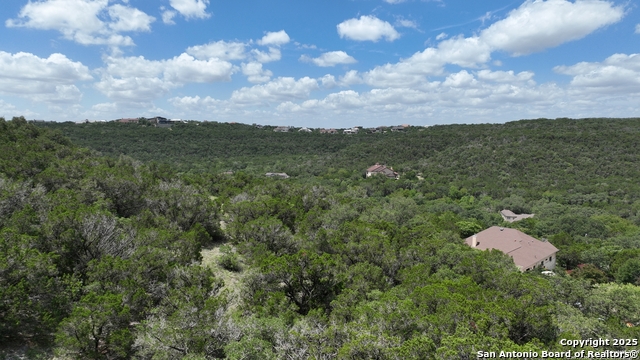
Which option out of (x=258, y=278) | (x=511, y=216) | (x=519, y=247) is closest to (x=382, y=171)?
(x=511, y=216)

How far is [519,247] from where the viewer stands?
34.9 m

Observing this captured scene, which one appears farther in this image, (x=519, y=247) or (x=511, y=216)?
(x=511, y=216)

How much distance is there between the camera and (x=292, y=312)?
13367mm

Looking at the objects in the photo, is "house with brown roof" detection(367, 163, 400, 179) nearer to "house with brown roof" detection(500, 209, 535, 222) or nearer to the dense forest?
"house with brown roof" detection(500, 209, 535, 222)

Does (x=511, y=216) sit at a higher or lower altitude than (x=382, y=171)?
lower

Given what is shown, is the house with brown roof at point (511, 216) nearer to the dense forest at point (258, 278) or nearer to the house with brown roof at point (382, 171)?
the dense forest at point (258, 278)

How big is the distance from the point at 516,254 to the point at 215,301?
1251 inches

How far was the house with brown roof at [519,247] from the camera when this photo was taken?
1297 inches

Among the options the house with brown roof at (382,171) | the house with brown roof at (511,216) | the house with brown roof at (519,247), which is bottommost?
the house with brown roof at (511,216)

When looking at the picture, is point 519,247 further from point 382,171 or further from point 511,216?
point 382,171

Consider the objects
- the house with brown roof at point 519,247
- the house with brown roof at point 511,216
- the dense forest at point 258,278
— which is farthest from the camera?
the house with brown roof at point 511,216

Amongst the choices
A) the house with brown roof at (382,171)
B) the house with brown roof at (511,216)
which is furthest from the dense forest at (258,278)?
the house with brown roof at (382,171)

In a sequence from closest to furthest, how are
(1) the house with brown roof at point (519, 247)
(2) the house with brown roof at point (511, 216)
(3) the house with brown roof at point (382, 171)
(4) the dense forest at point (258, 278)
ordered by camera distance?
(4) the dense forest at point (258, 278)
(1) the house with brown roof at point (519, 247)
(2) the house with brown roof at point (511, 216)
(3) the house with brown roof at point (382, 171)

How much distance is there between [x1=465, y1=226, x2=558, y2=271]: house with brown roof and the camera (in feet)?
108
